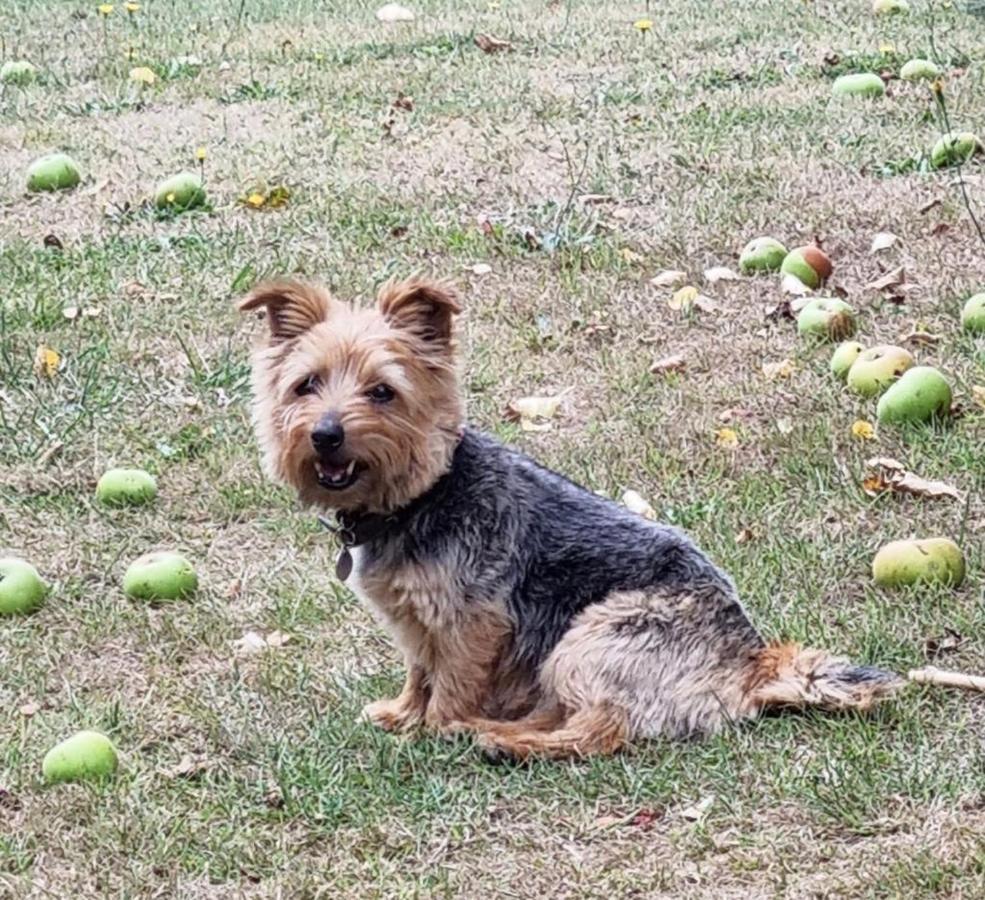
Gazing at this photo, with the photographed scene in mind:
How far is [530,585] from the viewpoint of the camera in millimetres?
4766

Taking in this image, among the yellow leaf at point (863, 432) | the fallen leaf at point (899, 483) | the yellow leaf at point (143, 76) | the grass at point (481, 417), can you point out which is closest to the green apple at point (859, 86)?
the grass at point (481, 417)

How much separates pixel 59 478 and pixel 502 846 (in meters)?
3.11

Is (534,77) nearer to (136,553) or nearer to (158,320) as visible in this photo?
(158,320)

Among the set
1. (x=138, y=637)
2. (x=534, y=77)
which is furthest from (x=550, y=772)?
(x=534, y=77)

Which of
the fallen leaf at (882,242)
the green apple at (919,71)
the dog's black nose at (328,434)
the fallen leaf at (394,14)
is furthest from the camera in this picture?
the fallen leaf at (394,14)

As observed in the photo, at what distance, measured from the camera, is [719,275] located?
8211 mm

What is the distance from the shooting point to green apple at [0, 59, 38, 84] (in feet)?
41.3

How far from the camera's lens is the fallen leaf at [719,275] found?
26.9 ft

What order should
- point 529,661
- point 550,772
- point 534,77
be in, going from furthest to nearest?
point 534,77, point 529,661, point 550,772

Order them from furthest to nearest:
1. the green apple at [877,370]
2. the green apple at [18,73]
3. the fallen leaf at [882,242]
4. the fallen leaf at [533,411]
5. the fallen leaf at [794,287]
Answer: the green apple at [18,73] < the fallen leaf at [882,242] < the fallen leaf at [794,287] < the fallen leaf at [533,411] < the green apple at [877,370]

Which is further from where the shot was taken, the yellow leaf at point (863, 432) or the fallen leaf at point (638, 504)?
the yellow leaf at point (863, 432)

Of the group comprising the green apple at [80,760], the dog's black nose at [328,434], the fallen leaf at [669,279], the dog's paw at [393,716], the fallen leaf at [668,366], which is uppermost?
the dog's black nose at [328,434]

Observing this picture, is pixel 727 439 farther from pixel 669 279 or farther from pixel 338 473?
pixel 338 473

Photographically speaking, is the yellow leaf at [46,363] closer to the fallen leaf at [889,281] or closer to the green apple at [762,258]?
the green apple at [762,258]
